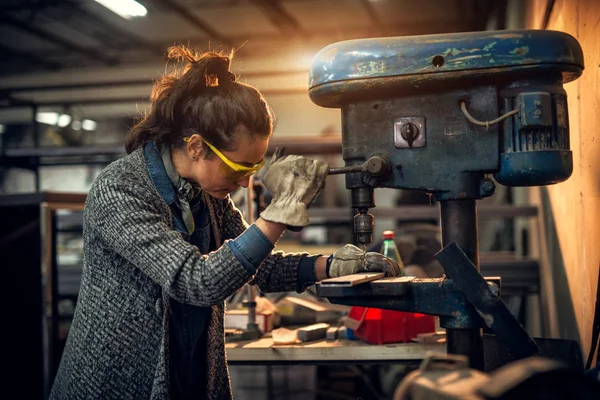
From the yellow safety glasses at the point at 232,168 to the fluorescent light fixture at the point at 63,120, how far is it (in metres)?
7.89

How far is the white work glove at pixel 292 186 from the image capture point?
1.28 metres

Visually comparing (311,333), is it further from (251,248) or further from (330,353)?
(251,248)

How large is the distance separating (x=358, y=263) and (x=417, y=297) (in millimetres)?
298

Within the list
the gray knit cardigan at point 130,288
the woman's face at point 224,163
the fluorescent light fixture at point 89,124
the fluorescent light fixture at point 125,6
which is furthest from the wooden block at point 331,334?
the fluorescent light fixture at point 89,124

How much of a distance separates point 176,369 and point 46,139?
9.08 meters

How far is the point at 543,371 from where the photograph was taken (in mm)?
688

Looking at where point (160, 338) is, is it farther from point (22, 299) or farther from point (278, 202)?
point (22, 299)

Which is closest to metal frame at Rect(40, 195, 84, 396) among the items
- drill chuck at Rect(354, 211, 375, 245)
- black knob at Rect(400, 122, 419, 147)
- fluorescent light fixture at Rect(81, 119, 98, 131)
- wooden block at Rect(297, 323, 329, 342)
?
wooden block at Rect(297, 323, 329, 342)

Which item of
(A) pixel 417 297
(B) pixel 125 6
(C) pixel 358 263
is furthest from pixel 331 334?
(B) pixel 125 6

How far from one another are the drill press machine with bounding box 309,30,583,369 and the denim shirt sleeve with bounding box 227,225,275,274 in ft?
0.50

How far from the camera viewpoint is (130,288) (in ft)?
4.62

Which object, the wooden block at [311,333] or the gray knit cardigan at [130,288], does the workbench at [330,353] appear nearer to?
the wooden block at [311,333]

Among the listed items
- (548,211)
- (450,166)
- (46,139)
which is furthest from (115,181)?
(46,139)

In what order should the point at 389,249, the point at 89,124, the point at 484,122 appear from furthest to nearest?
the point at 89,124
the point at 389,249
the point at 484,122
